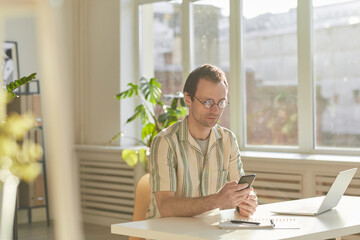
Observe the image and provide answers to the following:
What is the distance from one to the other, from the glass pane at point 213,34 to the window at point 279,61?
0.01 metres

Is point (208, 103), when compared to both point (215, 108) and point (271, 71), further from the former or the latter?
point (271, 71)

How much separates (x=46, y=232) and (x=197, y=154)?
3.67 m

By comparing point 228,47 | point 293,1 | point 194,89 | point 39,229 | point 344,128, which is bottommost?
point 39,229

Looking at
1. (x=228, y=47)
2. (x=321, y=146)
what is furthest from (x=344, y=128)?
(x=228, y=47)

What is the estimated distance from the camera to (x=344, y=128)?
4.78 metres

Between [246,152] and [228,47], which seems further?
[228,47]

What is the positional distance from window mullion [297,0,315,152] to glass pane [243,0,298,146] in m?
0.10

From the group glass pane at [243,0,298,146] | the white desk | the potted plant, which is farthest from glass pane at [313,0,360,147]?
the potted plant

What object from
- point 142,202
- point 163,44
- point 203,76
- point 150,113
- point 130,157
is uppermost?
point 163,44

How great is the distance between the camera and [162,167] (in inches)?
90.4

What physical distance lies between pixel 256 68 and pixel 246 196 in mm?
3358

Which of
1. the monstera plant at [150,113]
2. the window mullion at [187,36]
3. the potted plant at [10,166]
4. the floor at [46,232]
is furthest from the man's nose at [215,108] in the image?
the window mullion at [187,36]

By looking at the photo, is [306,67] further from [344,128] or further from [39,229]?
[39,229]

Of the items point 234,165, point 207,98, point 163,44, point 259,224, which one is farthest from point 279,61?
point 259,224
